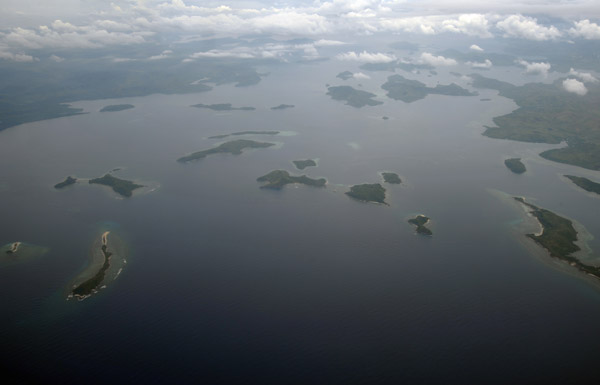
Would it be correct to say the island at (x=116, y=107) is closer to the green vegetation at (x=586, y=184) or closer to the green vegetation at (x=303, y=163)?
the green vegetation at (x=303, y=163)

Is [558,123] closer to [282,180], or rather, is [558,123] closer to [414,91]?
[414,91]

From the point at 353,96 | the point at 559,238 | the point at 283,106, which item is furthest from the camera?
the point at 353,96

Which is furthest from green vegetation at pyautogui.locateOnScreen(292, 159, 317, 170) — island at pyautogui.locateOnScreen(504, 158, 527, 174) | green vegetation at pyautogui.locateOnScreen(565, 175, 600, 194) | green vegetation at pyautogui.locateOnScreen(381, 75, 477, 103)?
green vegetation at pyautogui.locateOnScreen(381, 75, 477, 103)

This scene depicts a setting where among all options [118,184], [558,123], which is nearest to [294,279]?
[118,184]

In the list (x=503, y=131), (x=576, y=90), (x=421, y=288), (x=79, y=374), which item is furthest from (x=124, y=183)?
(x=576, y=90)

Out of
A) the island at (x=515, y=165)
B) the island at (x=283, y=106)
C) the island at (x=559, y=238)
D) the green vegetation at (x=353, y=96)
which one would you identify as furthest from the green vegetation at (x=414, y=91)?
the island at (x=559, y=238)

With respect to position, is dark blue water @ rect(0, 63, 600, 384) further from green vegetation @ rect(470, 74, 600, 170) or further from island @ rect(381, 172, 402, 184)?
green vegetation @ rect(470, 74, 600, 170)
